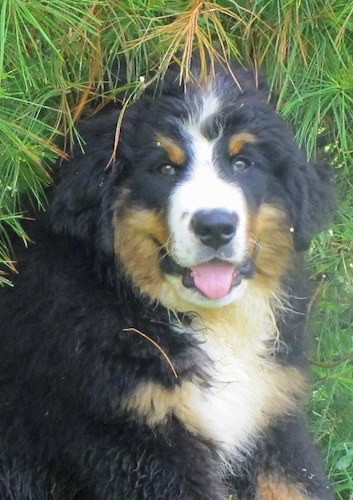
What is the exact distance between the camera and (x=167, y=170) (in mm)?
3680

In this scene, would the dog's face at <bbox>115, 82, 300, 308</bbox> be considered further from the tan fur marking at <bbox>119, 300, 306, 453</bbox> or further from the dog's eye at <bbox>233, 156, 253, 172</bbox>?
the tan fur marking at <bbox>119, 300, 306, 453</bbox>

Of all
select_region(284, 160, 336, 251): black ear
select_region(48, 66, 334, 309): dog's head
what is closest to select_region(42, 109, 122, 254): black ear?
select_region(48, 66, 334, 309): dog's head

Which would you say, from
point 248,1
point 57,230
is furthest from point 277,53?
point 57,230

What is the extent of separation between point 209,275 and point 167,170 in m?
0.40

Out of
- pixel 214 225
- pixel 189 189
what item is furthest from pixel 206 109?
pixel 214 225

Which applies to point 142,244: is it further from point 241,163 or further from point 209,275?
point 241,163

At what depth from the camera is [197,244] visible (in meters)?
3.59

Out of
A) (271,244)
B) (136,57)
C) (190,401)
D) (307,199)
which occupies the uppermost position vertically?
(136,57)

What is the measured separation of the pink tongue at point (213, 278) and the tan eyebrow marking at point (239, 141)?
398mm

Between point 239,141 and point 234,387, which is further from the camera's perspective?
point 234,387

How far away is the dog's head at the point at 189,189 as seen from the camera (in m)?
3.63

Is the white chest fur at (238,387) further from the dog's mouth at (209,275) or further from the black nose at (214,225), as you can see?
the black nose at (214,225)

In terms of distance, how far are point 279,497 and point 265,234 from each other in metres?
1.04

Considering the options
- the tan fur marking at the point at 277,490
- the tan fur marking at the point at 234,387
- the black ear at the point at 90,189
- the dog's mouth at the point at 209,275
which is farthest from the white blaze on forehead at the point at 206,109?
the tan fur marking at the point at 277,490
